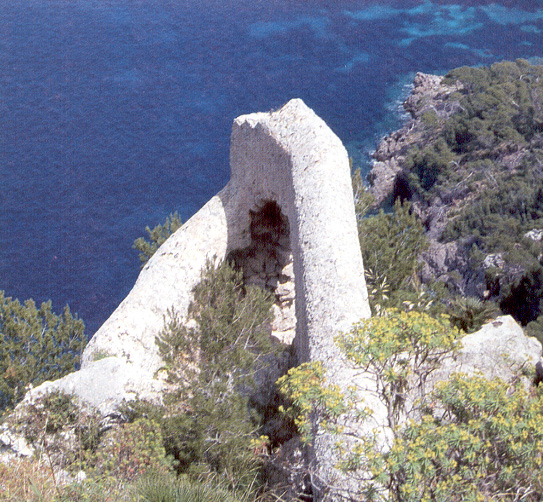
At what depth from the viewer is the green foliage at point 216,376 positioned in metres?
9.39

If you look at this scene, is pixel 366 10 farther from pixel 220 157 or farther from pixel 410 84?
pixel 220 157

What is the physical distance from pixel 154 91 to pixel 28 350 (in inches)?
1062

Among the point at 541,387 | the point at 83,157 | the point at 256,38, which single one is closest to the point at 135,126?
the point at 83,157

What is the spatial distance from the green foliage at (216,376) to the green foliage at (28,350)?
5.45 metres

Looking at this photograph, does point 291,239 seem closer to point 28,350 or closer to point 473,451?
point 473,451

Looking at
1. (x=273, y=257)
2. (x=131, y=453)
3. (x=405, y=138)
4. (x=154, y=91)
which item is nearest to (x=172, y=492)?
(x=131, y=453)

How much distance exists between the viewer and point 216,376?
35.7ft

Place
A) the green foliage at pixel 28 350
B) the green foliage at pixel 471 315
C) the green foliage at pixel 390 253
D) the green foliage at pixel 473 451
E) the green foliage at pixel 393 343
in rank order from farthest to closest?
the green foliage at pixel 28 350
the green foliage at pixel 390 253
the green foliage at pixel 471 315
the green foliage at pixel 393 343
the green foliage at pixel 473 451

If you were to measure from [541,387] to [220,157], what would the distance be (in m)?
31.1

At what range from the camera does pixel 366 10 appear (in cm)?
4753

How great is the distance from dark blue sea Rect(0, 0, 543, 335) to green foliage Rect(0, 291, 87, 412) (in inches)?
438

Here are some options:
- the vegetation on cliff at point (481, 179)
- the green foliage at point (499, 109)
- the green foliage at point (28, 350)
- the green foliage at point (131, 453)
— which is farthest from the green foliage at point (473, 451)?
the green foliage at point (499, 109)

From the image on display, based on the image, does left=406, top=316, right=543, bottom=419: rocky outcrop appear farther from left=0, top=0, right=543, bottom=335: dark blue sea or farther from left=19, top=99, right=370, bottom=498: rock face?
left=0, top=0, right=543, bottom=335: dark blue sea

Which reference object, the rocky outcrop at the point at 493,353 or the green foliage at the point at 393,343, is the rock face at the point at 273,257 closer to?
the green foliage at the point at 393,343
